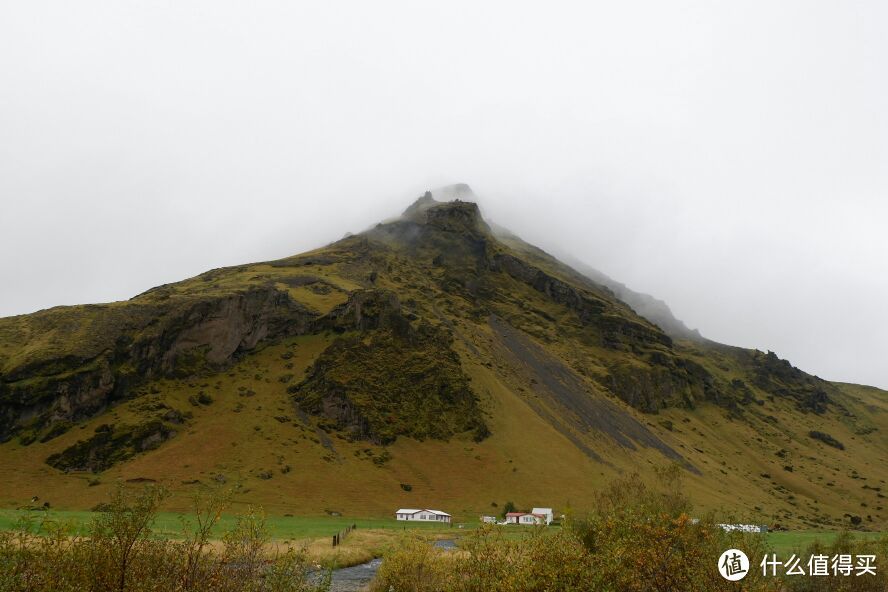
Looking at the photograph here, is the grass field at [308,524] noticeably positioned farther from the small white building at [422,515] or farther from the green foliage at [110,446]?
the green foliage at [110,446]

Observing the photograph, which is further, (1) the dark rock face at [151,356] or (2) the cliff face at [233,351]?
(2) the cliff face at [233,351]

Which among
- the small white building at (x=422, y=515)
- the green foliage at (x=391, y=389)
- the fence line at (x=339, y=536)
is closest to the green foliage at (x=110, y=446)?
the green foliage at (x=391, y=389)

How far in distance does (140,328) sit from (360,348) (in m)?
49.8

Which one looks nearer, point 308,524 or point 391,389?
point 308,524

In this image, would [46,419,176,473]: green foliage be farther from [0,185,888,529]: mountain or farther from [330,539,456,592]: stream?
[330,539,456,592]: stream

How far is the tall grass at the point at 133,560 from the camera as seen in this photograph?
12430 mm

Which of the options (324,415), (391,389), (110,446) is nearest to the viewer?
(110,446)

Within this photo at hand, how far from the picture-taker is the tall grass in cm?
1243

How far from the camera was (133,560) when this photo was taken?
46.3 feet

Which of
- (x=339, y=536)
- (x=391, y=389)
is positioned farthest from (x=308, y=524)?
(x=391, y=389)

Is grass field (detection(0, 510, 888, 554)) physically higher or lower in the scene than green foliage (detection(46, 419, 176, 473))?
lower

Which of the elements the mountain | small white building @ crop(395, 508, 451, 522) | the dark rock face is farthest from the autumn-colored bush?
the dark rock face

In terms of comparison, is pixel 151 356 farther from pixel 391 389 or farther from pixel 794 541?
pixel 794 541

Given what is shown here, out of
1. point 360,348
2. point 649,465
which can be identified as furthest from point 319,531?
point 649,465
